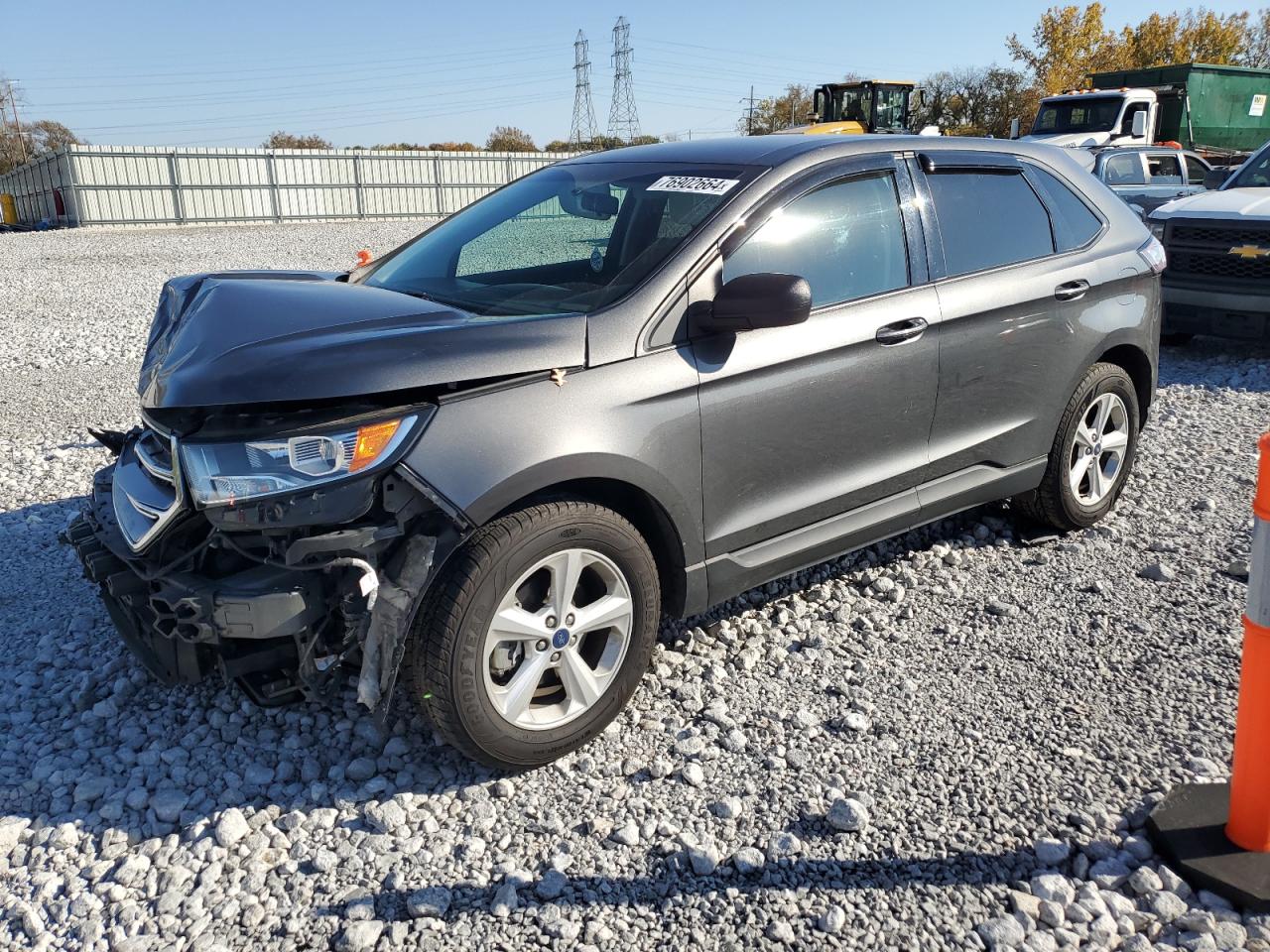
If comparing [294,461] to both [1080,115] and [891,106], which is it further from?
[891,106]

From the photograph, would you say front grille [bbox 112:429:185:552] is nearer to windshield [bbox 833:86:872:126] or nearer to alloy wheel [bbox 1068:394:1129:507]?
alloy wheel [bbox 1068:394:1129:507]

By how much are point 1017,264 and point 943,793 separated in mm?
2411

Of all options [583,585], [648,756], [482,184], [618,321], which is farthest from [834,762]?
[482,184]

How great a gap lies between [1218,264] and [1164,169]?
618cm

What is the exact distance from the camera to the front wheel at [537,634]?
2889 millimetres

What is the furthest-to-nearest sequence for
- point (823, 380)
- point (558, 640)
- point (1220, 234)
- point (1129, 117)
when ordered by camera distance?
point (1129, 117) < point (1220, 234) < point (823, 380) < point (558, 640)

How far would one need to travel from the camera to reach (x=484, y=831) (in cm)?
291

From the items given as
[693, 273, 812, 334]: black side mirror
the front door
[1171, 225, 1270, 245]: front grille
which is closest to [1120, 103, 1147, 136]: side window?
[1171, 225, 1270, 245]: front grille

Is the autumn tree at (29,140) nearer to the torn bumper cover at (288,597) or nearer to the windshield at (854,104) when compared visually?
the windshield at (854,104)

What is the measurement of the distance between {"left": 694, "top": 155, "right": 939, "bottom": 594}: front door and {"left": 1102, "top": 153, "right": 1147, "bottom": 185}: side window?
35.9ft

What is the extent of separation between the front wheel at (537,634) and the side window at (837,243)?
106 centimetres

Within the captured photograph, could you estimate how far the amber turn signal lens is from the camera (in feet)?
9.05

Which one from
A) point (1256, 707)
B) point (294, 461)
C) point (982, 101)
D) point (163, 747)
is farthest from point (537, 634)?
point (982, 101)

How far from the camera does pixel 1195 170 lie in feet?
48.2
